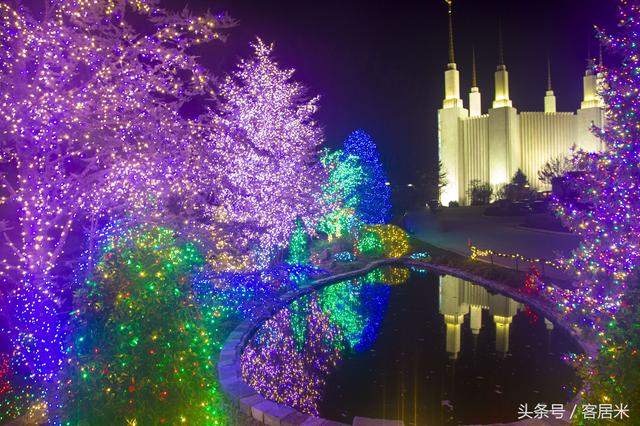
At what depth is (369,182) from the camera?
21.9 metres

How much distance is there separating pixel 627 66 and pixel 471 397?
4.59 m

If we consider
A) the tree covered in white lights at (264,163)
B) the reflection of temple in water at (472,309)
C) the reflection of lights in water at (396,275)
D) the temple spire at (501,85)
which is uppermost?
the temple spire at (501,85)

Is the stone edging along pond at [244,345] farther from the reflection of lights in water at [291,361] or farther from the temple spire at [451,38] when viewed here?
the temple spire at [451,38]

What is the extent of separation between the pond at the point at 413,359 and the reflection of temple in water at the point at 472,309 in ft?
0.08

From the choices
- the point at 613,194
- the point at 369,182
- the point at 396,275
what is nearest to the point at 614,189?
the point at 613,194

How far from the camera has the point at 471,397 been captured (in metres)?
5.59

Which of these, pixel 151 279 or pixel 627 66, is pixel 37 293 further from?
pixel 627 66

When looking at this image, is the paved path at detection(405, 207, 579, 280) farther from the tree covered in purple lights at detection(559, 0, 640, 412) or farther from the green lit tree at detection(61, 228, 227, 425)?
the green lit tree at detection(61, 228, 227, 425)

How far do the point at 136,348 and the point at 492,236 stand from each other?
20085 millimetres

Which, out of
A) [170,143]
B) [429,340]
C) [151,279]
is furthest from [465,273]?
[151,279]

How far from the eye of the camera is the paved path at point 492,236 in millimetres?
16484

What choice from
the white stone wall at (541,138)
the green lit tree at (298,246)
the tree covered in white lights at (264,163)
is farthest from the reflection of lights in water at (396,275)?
the white stone wall at (541,138)

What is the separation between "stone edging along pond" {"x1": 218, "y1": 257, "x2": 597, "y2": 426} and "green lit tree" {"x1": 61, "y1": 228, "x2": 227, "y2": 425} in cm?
81

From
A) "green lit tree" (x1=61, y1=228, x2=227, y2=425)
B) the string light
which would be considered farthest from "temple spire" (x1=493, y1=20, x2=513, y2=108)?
"green lit tree" (x1=61, y1=228, x2=227, y2=425)
